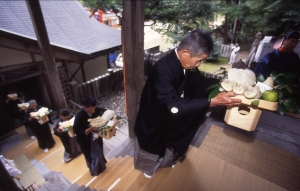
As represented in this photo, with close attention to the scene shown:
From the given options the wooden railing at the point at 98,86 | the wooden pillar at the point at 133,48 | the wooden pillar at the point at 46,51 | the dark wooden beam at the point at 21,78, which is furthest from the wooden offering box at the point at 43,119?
the wooden pillar at the point at 133,48

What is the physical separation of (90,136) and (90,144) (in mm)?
231

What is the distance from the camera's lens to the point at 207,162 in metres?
2.71

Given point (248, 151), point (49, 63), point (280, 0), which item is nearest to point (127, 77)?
point (248, 151)

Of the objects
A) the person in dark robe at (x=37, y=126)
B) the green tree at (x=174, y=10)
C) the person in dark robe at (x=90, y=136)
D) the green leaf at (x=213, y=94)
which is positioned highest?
the green tree at (x=174, y=10)

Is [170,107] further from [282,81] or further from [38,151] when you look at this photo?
[38,151]

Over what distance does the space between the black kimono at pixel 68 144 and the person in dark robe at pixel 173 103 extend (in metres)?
3.19

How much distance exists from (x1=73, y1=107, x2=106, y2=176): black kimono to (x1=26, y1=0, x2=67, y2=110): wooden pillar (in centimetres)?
344

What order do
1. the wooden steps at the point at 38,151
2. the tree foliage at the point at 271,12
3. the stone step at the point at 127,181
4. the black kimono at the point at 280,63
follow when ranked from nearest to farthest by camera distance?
1. the stone step at the point at 127,181
2. the black kimono at the point at 280,63
3. the wooden steps at the point at 38,151
4. the tree foliage at the point at 271,12

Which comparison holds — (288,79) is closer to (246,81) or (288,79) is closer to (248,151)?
(246,81)

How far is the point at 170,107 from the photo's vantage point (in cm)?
181

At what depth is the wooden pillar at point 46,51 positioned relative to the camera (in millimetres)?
5188

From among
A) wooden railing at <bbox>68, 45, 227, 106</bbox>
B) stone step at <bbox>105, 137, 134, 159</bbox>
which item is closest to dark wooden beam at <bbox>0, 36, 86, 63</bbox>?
wooden railing at <bbox>68, 45, 227, 106</bbox>

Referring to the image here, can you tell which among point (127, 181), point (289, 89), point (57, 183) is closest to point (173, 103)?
point (289, 89)

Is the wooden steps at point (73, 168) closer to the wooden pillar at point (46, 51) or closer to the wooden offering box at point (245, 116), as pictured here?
the wooden pillar at point (46, 51)
